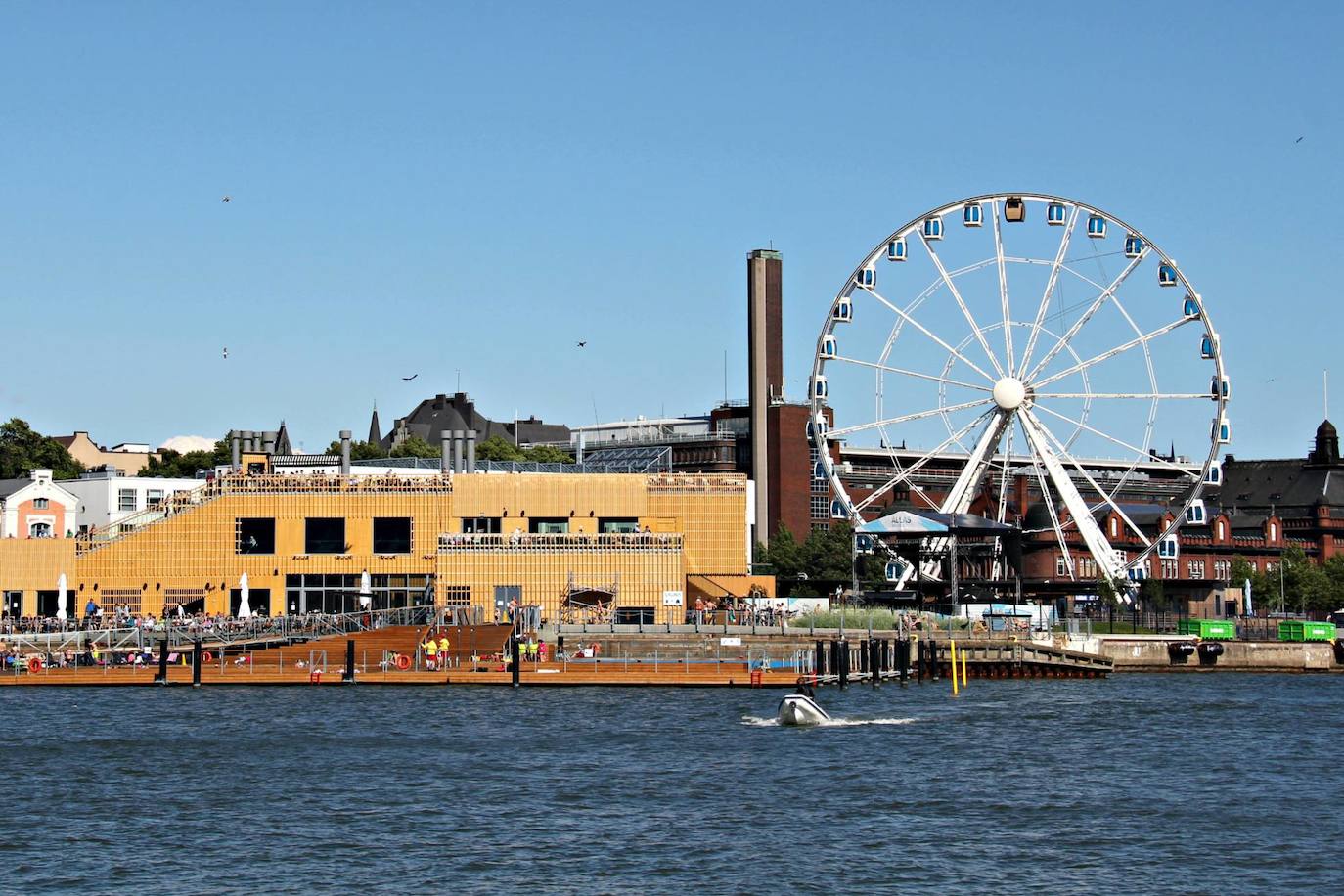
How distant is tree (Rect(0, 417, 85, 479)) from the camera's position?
562 feet

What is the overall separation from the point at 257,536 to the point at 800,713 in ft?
148

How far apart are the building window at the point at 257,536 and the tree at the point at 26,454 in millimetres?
65657

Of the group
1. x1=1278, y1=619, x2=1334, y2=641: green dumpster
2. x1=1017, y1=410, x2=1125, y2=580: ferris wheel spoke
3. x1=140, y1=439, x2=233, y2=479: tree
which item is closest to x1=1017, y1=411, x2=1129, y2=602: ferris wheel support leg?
x1=1017, y1=410, x2=1125, y2=580: ferris wheel spoke

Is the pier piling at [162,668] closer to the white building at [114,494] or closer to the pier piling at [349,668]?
the pier piling at [349,668]

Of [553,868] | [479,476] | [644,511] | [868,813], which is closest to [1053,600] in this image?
[644,511]

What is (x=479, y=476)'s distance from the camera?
109938mm

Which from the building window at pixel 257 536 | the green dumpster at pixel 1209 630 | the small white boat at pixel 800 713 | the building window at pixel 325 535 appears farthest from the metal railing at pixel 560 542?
the small white boat at pixel 800 713

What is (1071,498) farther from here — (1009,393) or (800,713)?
(800,713)

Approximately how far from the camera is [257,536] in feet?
353

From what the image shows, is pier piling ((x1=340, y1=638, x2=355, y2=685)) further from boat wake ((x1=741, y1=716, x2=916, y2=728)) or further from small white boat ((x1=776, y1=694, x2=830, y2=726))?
small white boat ((x1=776, y1=694, x2=830, y2=726))

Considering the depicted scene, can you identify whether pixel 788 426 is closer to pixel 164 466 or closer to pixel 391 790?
pixel 164 466

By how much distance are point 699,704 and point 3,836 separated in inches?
1386

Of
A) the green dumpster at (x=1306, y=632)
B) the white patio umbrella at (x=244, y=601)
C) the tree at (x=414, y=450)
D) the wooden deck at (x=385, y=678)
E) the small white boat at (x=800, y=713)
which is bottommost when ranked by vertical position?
the small white boat at (x=800, y=713)

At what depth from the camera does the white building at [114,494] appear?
128625 millimetres
